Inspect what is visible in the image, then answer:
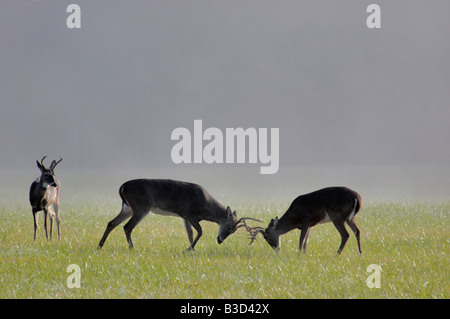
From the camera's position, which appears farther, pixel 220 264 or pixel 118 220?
pixel 118 220

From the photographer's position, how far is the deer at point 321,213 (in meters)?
12.5

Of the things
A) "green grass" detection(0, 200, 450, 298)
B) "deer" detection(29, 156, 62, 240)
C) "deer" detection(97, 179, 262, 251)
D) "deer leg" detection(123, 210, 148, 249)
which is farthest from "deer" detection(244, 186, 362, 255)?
"deer" detection(29, 156, 62, 240)

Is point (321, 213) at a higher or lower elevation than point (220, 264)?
higher

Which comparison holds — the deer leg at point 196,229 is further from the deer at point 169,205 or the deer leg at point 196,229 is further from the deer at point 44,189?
the deer at point 44,189

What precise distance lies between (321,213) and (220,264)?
2675mm

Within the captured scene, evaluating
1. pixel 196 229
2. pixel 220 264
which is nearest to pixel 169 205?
pixel 196 229

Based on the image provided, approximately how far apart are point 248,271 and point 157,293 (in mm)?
2222

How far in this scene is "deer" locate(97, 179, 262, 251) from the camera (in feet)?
43.5

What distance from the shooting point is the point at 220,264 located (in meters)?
11.6

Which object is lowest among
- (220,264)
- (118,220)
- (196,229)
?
(220,264)

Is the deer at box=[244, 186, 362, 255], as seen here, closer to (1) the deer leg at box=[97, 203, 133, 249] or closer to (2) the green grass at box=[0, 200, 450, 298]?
(2) the green grass at box=[0, 200, 450, 298]

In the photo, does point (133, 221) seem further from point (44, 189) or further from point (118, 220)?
point (44, 189)

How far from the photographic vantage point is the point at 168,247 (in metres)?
13.7

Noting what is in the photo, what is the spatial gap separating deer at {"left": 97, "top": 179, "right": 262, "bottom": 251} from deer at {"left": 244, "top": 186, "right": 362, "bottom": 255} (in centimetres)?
84
